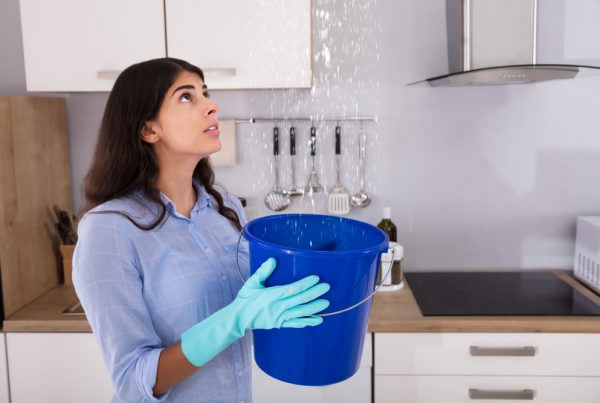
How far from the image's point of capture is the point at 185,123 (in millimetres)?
1128

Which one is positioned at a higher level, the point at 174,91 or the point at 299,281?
the point at 174,91

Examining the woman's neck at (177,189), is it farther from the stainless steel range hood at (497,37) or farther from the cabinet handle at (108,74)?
the stainless steel range hood at (497,37)

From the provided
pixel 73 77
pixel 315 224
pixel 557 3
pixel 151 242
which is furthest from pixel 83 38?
pixel 557 3

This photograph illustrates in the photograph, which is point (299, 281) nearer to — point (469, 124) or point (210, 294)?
point (210, 294)

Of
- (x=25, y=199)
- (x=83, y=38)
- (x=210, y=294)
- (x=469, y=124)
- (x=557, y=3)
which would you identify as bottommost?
(x=210, y=294)

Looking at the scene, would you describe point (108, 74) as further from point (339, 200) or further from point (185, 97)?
point (339, 200)

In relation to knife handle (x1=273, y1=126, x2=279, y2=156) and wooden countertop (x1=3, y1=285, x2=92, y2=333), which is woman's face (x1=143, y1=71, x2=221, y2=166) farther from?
knife handle (x1=273, y1=126, x2=279, y2=156)

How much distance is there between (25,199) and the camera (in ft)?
6.01

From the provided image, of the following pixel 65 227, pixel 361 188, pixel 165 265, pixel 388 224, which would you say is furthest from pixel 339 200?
pixel 165 265

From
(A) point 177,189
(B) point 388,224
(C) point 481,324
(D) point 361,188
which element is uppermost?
(A) point 177,189

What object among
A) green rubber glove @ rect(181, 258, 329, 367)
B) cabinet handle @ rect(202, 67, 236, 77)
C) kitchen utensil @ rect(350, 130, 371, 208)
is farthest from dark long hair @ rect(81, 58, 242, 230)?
kitchen utensil @ rect(350, 130, 371, 208)

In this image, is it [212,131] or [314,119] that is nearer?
[212,131]

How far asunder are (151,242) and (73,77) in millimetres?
926

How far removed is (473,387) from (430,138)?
90 cm
